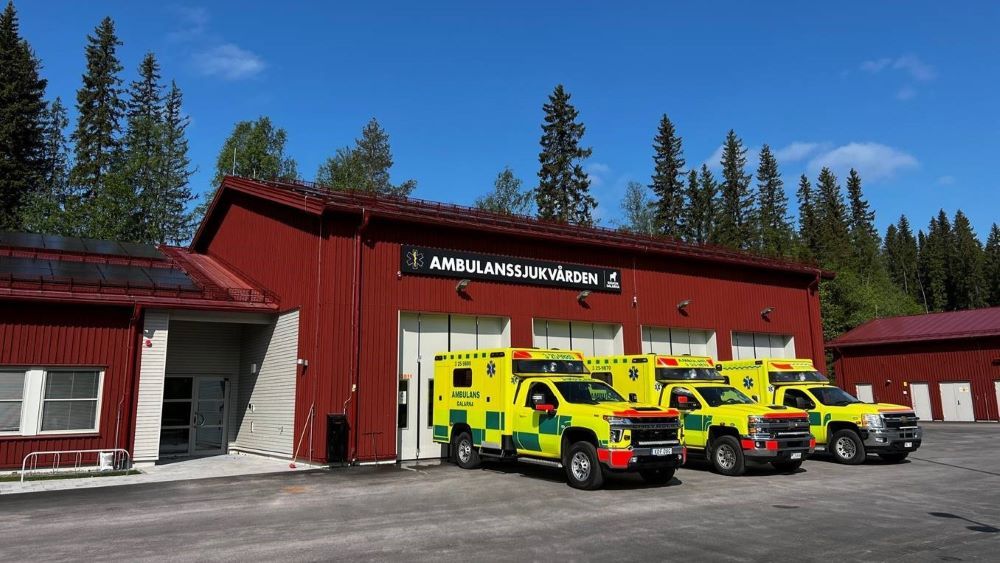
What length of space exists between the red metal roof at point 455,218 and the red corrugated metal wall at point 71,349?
229 inches

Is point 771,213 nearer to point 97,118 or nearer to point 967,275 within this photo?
point 967,275

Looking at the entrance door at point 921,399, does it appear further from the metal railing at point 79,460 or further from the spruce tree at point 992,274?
the spruce tree at point 992,274

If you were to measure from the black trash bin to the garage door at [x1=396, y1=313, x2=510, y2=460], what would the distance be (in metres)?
1.76

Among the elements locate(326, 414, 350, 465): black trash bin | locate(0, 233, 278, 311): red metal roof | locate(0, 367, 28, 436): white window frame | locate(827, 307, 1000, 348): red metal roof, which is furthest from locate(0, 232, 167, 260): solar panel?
locate(827, 307, 1000, 348): red metal roof

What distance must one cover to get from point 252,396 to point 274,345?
218 centimetres

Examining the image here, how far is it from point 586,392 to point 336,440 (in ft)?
22.7

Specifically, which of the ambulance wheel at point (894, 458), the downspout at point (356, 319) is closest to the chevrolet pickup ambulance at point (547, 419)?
the downspout at point (356, 319)

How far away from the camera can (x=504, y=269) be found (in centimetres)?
2061

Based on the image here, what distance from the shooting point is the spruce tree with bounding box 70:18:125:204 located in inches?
1678

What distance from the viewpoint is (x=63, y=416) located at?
1619 centimetres

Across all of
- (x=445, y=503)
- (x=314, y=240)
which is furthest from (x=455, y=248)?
(x=445, y=503)

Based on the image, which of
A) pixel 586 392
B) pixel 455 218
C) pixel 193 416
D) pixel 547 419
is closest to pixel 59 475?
pixel 193 416

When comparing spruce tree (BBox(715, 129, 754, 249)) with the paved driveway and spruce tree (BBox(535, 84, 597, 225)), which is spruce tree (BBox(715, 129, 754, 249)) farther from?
the paved driveway

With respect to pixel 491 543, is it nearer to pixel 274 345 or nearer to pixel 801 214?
pixel 274 345
